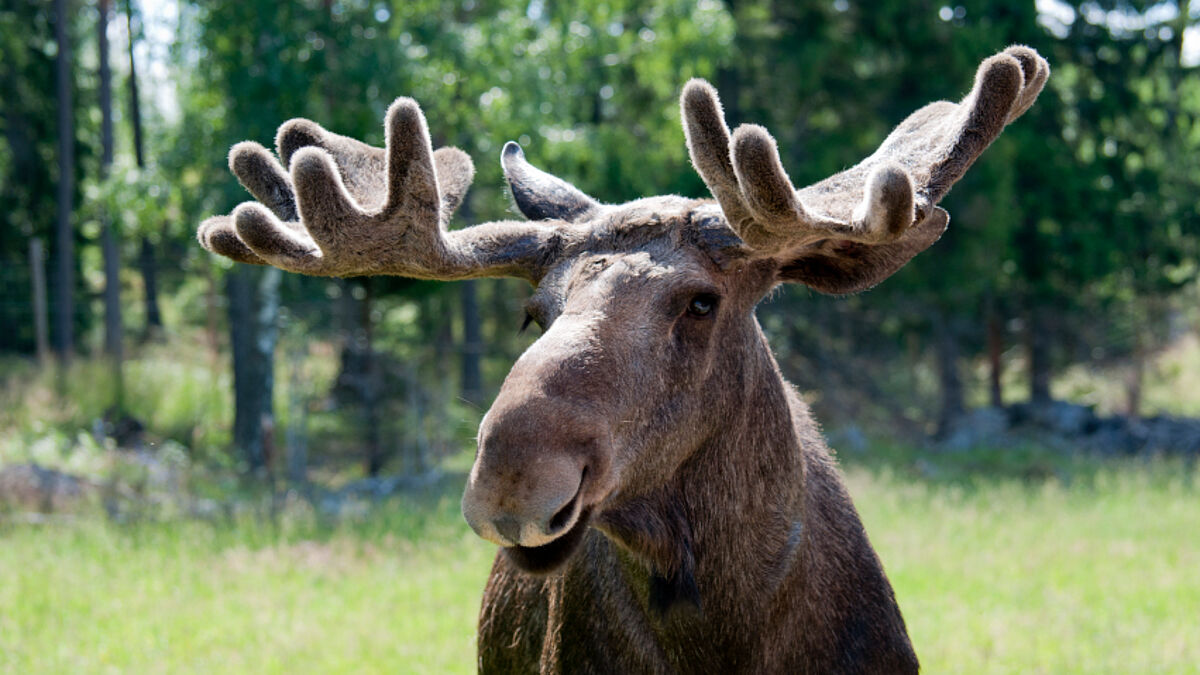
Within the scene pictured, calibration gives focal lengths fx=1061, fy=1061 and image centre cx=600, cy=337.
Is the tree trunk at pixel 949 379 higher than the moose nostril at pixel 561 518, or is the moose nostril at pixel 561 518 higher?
the moose nostril at pixel 561 518

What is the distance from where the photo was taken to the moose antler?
2.81 meters

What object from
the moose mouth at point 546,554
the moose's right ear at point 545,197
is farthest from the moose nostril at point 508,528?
the moose's right ear at point 545,197

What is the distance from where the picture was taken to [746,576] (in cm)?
301

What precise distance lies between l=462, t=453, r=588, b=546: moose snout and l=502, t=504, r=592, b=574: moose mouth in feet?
0.50

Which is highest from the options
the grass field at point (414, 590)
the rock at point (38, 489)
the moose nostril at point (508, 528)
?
the moose nostril at point (508, 528)

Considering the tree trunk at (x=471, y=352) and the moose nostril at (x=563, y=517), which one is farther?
the tree trunk at (x=471, y=352)

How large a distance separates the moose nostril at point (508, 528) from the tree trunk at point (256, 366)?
1131 centimetres

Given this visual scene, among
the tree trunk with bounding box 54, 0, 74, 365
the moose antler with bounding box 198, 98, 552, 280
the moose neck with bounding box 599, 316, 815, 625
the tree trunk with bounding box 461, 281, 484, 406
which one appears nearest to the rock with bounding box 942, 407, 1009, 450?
the tree trunk with bounding box 461, 281, 484, 406

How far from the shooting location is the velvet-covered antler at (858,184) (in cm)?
245

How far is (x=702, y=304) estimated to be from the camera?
2844 millimetres

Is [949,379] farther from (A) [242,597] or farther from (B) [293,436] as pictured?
(A) [242,597]

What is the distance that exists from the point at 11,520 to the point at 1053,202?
17.8 metres

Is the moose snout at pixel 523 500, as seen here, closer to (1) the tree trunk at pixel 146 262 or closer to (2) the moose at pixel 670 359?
(2) the moose at pixel 670 359

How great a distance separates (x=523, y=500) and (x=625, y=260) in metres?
0.83
